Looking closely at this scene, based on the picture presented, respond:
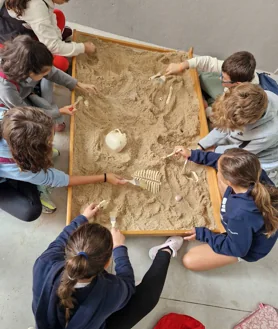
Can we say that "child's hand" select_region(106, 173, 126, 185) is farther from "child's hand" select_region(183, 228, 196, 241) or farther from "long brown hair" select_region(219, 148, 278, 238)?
"long brown hair" select_region(219, 148, 278, 238)

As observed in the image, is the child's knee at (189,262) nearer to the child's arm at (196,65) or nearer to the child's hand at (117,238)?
the child's hand at (117,238)

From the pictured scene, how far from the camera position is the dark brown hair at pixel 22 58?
1.30 meters

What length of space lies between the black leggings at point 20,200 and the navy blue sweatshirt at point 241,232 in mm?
765

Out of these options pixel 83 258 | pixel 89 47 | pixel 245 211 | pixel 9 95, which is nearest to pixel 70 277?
pixel 83 258

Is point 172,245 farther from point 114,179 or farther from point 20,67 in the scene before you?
point 20,67

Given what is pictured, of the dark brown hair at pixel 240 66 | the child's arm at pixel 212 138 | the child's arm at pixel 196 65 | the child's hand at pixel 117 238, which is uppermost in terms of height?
the dark brown hair at pixel 240 66

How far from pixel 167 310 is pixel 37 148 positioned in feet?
3.14

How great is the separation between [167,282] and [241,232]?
47 centimetres

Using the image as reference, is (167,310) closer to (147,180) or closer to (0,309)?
(147,180)

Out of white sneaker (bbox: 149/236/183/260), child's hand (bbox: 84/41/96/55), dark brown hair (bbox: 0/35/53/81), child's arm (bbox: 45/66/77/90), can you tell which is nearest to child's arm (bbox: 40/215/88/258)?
white sneaker (bbox: 149/236/183/260)

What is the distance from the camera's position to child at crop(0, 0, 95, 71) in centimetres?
149

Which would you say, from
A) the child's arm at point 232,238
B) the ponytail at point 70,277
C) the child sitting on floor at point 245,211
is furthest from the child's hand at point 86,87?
the ponytail at point 70,277

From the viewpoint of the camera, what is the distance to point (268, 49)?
2.25 meters

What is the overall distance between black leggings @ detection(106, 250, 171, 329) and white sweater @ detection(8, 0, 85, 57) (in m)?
1.20
